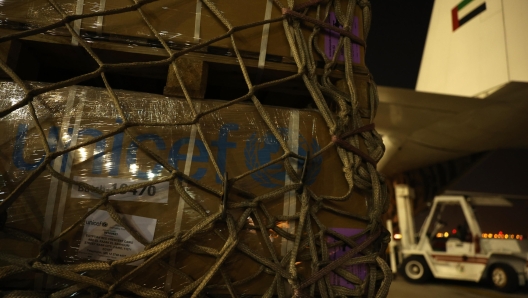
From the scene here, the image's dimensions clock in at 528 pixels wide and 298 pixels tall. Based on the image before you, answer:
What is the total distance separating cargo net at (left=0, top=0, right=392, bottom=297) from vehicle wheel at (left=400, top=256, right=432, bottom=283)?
633 centimetres

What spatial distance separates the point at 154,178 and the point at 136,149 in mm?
138

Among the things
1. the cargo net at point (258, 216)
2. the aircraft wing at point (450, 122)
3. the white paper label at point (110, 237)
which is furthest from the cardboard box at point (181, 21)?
the aircraft wing at point (450, 122)

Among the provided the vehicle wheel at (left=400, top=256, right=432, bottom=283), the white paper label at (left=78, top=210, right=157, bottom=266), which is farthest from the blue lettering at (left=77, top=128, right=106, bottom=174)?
the vehicle wheel at (left=400, top=256, right=432, bottom=283)

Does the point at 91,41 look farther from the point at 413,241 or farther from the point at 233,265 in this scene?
the point at 413,241

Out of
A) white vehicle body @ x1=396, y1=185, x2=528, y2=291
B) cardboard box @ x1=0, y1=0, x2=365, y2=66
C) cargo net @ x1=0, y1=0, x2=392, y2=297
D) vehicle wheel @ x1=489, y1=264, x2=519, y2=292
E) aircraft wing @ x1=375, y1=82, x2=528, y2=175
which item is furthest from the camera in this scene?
white vehicle body @ x1=396, y1=185, x2=528, y2=291

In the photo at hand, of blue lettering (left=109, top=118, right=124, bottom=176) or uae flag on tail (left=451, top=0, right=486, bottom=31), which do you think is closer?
blue lettering (left=109, top=118, right=124, bottom=176)

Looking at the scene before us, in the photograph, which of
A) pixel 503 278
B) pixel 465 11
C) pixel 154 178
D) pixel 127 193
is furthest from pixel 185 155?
pixel 465 11

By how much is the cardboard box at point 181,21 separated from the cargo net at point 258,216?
41 millimetres

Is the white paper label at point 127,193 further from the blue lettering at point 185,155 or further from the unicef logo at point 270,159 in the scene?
the unicef logo at point 270,159

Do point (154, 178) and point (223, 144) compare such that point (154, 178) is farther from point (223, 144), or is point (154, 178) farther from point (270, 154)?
point (270, 154)

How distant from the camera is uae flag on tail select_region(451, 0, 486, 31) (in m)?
6.02

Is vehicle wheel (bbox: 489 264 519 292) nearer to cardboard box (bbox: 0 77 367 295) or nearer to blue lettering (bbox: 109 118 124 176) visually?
cardboard box (bbox: 0 77 367 295)

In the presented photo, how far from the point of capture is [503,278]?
5676mm

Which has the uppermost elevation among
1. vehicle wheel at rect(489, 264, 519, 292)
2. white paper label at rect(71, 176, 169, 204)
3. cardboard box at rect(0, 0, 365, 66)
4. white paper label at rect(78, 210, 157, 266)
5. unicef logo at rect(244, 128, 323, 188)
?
cardboard box at rect(0, 0, 365, 66)
